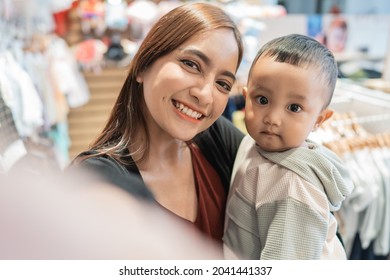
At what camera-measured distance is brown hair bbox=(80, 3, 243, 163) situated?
19.9 inches

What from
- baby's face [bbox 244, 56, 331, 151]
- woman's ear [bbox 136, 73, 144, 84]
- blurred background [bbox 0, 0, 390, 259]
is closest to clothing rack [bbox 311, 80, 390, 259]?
blurred background [bbox 0, 0, 390, 259]

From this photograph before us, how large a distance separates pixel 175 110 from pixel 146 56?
99 millimetres

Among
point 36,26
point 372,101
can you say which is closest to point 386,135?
point 372,101

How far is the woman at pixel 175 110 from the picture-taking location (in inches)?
19.7

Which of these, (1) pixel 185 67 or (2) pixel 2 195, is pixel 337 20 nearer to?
(1) pixel 185 67

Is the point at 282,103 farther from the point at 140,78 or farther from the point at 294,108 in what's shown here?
the point at 140,78

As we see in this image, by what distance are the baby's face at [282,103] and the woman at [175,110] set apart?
5cm

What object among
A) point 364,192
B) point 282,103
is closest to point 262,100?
point 282,103

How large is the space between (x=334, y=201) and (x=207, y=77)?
26cm

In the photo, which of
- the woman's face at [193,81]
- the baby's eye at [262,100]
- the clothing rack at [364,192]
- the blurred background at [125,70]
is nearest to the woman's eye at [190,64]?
the woman's face at [193,81]

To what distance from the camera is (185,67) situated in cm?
50

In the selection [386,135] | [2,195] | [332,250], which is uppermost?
[2,195]

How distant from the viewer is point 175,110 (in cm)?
52

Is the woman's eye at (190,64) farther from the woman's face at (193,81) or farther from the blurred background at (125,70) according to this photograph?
the blurred background at (125,70)
